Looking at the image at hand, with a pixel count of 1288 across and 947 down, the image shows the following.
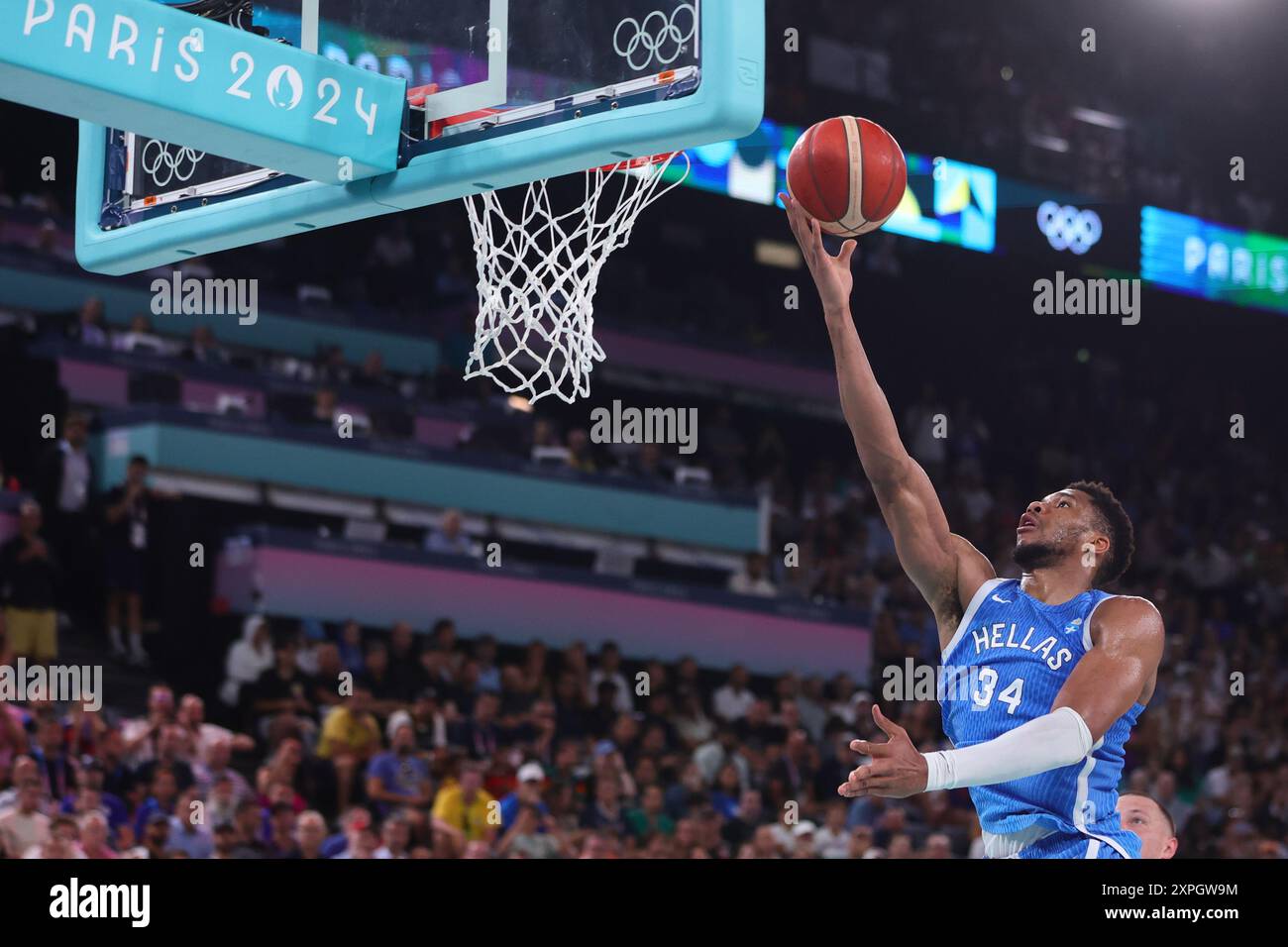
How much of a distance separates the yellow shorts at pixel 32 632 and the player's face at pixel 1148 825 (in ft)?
19.3

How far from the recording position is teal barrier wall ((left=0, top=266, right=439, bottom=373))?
463 inches

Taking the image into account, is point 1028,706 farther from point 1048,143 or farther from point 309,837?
point 1048,143

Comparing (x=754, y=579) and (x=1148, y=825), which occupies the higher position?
(x=754, y=579)

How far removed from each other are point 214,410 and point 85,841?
425 centimetres

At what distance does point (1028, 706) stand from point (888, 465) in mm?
645

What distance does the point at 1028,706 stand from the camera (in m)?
4.11

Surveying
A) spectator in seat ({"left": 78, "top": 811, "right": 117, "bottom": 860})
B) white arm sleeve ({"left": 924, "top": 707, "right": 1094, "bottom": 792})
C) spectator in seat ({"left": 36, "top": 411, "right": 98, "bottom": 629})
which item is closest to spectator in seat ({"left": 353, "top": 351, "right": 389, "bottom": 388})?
spectator in seat ({"left": 36, "top": 411, "right": 98, "bottom": 629})

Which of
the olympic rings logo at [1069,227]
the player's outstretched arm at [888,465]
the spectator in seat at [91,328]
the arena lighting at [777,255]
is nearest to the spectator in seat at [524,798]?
the spectator in seat at [91,328]

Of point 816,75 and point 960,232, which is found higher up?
point 816,75

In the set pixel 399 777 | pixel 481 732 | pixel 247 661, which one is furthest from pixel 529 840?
pixel 247 661

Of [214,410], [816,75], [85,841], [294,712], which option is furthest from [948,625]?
[816,75]

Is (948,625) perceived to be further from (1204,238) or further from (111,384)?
(1204,238)

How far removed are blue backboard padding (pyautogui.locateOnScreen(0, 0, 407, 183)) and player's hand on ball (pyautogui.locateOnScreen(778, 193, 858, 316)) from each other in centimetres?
96

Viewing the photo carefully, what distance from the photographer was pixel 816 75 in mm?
15922
